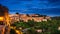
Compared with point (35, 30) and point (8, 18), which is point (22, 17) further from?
point (35, 30)

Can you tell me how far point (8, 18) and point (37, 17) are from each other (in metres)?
0.79

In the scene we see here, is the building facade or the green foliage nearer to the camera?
the green foliage

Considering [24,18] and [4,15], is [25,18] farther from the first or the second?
[4,15]

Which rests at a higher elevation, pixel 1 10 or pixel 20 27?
pixel 1 10

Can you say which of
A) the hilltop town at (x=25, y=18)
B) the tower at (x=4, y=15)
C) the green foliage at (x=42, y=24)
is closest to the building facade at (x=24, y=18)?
the hilltop town at (x=25, y=18)

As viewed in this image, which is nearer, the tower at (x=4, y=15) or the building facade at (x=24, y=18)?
the tower at (x=4, y=15)

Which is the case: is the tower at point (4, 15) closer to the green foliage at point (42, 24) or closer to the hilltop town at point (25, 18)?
the hilltop town at point (25, 18)

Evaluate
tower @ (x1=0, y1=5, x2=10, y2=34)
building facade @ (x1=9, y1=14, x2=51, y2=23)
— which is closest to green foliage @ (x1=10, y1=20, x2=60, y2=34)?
building facade @ (x1=9, y1=14, x2=51, y2=23)

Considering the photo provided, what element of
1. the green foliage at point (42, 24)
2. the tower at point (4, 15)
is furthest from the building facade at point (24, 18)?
the tower at point (4, 15)

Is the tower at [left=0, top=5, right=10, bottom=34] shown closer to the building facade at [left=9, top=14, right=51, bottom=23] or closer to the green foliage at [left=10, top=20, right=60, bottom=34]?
the building facade at [left=9, top=14, right=51, bottom=23]

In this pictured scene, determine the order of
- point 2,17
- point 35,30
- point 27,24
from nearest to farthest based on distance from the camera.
A: point 35,30 < point 2,17 < point 27,24

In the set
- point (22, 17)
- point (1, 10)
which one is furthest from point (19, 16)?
point (1, 10)

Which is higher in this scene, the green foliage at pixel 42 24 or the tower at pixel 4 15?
the tower at pixel 4 15

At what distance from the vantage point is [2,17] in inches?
177
